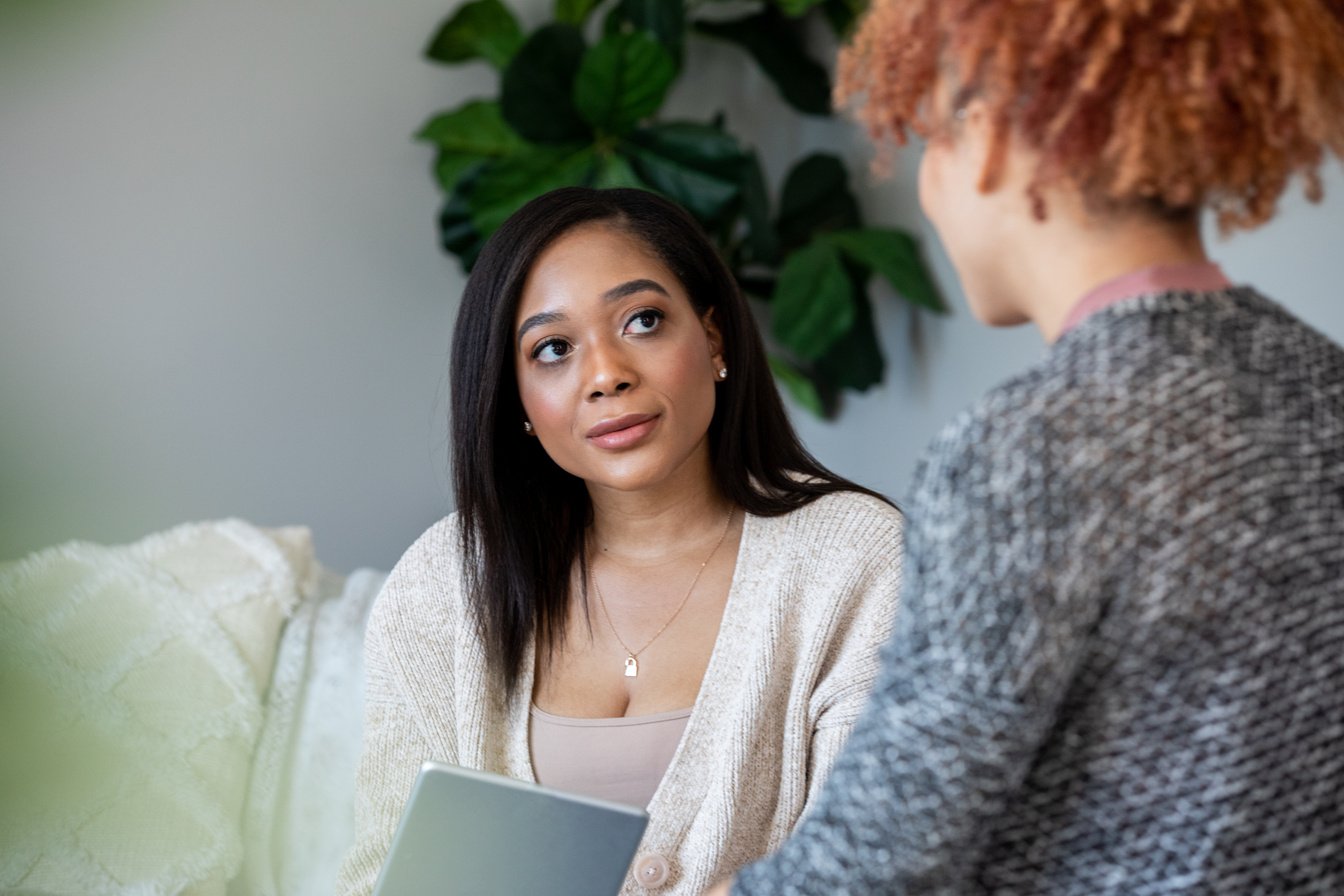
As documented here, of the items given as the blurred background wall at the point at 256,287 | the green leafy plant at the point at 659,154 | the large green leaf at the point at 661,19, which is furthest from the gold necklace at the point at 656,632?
the large green leaf at the point at 661,19

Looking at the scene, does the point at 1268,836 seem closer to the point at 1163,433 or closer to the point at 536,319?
the point at 1163,433

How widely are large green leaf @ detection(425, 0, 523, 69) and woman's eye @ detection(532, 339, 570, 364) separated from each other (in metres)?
1.56

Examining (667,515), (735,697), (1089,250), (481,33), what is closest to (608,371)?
(667,515)

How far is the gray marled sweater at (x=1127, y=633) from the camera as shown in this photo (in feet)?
2.12

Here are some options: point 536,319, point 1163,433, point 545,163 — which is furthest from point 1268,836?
point 545,163

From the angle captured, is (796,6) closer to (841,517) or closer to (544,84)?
(544,84)

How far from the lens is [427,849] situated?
0.88 m

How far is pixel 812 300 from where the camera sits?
2836 mm

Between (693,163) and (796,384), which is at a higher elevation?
(693,163)

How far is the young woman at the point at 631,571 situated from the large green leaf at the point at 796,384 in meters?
1.50

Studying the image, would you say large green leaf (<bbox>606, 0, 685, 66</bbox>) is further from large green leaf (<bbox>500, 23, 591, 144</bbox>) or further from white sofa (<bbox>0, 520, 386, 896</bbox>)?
white sofa (<bbox>0, 520, 386, 896</bbox>)

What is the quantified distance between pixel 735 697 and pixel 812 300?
5.34ft

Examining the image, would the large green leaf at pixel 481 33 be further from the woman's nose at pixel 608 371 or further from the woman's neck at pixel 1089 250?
the woman's neck at pixel 1089 250

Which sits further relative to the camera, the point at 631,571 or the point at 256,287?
the point at 256,287
